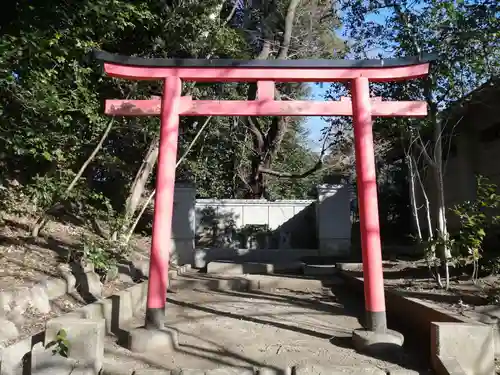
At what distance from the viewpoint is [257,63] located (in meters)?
5.88

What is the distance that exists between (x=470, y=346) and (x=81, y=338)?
3.67m

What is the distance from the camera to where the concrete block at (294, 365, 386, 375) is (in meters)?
4.19

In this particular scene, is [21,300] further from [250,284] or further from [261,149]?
[261,149]

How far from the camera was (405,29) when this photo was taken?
8.64 metres

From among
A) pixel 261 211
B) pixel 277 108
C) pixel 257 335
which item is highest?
pixel 277 108

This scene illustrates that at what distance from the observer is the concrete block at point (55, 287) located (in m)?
5.81

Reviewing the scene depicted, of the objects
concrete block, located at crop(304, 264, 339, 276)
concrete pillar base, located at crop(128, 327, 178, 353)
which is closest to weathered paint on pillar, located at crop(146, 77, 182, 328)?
concrete pillar base, located at crop(128, 327, 178, 353)

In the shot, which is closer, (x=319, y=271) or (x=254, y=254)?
(x=319, y=271)

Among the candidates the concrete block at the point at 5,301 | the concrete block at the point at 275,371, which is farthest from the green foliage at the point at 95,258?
the concrete block at the point at 275,371

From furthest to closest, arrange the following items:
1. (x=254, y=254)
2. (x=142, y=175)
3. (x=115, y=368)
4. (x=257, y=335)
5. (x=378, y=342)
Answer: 1. (x=254, y=254)
2. (x=142, y=175)
3. (x=257, y=335)
4. (x=378, y=342)
5. (x=115, y=368)

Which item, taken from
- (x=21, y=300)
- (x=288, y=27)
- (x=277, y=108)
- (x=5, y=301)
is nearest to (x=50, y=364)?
(x=5, y=301)

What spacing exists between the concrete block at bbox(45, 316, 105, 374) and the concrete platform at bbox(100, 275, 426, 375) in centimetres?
43

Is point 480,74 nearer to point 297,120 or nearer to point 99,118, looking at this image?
point 99,118

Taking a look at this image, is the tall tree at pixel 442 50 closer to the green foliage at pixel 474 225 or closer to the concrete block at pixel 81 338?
the green foliage at pixel 474 225
